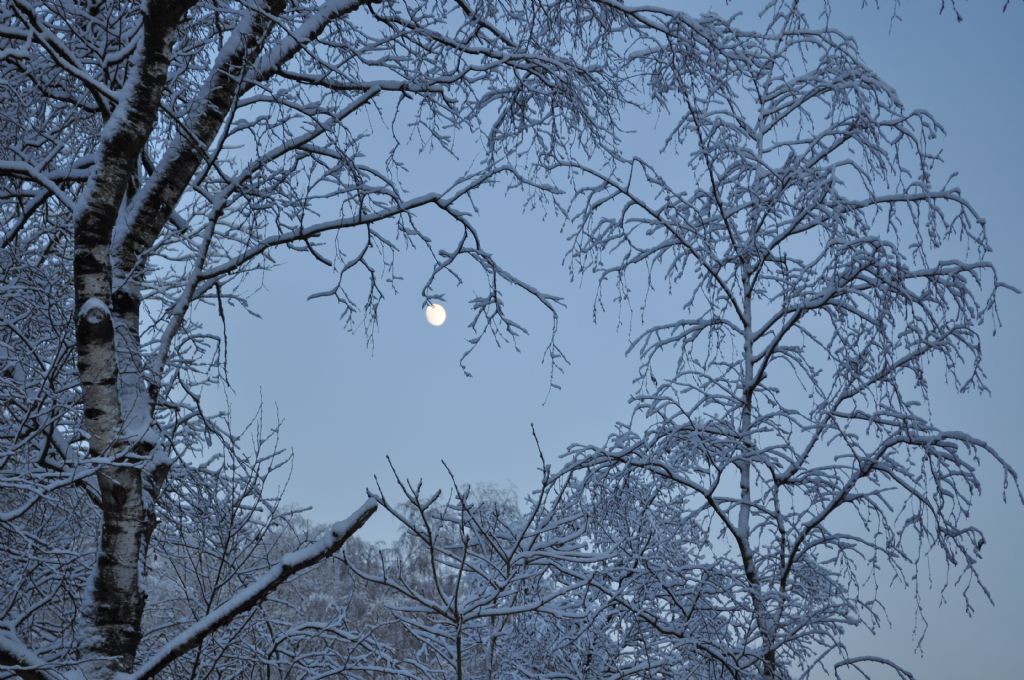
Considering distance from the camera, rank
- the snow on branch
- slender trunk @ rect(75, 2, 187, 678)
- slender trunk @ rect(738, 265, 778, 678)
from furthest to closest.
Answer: slender trunk @ rect(738, 265, 778, 678)
slender trunk @ rect(75, 2, 187, 678)
the snow on branch

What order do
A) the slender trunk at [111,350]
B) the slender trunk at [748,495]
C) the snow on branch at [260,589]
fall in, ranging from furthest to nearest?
1. the slender trunk at [748,495]
2. the slender trunk at [111,350]
3. the snow on branch at [260,589]

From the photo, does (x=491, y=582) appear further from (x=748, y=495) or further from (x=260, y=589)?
(x=748, y=495)

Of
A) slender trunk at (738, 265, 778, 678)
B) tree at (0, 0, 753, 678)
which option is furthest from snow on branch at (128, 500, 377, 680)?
slender trunk at (738, 265, 778, 678)

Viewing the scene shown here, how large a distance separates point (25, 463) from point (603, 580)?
13.1 ft

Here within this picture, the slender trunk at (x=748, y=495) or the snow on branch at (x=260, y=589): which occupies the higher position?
the slender trunk at (x=748, y=495)

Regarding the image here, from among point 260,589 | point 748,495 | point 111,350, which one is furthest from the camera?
point 748,495

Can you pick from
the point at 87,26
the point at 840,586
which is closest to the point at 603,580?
the point at 840,586

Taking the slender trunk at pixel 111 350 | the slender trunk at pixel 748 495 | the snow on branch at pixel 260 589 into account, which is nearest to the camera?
the snow on branch at pixel 260 589

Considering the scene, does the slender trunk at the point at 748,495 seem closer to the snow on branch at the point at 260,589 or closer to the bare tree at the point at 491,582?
the bare tree at the point at 491,582

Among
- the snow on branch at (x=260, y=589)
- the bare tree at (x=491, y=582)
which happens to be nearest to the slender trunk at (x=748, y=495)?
the bare tree at (x=491, y=582)

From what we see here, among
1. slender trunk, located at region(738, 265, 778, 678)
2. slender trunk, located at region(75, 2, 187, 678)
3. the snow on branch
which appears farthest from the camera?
slender trunk, located at region(738, 265, 778, 678)

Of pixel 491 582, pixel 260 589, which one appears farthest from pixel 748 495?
pixel 260 589

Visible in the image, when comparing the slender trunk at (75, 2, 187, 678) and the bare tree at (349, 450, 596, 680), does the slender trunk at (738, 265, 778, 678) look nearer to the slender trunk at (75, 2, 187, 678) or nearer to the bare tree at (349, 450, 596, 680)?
the bare tree at (349, 450, 596, 680)

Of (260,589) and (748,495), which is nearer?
(260,589)
